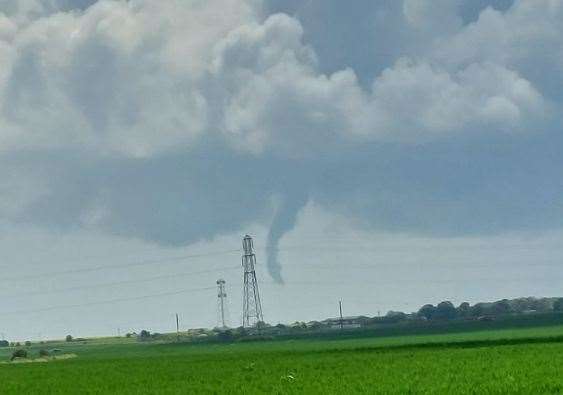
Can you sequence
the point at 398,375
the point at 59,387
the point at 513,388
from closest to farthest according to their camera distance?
the point at 513,388
the point at 398,375
the point at 59,387

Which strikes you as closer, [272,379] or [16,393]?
[272,379]

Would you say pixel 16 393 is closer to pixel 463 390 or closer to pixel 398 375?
pixel 398 375

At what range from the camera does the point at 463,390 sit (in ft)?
112

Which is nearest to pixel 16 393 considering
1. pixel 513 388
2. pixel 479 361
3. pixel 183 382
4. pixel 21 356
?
pixel 183 382

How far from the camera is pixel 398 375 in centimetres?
4428

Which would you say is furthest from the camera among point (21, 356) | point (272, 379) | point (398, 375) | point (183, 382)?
point (21, 356)

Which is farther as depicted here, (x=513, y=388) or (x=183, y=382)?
(x=183, y=382)

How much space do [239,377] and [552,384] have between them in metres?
20.8

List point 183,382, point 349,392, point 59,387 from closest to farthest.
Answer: point 349,392
point 183,382
point 59,387

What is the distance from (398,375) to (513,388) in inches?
425

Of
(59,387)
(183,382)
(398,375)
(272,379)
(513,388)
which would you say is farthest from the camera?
(59,387)

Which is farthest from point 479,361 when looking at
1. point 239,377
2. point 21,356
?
point 21,356

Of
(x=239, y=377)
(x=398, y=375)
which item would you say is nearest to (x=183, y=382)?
(x=239, y=377)

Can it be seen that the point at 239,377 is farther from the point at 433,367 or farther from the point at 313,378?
the point at 433,367
